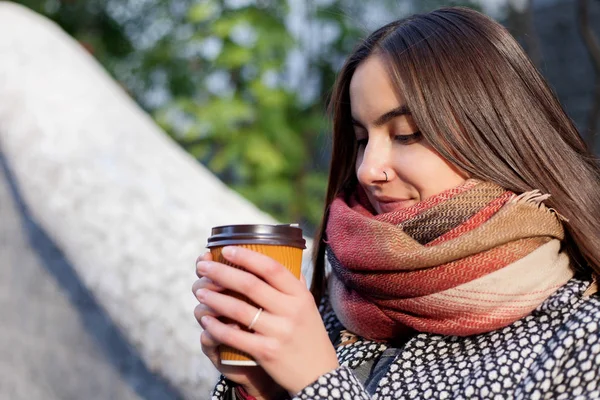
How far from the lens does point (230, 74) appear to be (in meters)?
9.24

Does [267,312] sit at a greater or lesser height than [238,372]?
greater

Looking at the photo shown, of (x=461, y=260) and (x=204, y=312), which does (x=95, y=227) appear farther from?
(x=461, y=260)

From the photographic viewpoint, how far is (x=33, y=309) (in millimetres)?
3555

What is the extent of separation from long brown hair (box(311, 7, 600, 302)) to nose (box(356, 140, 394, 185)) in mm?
108

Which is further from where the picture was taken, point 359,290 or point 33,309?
point 33,309

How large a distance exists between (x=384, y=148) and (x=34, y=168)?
221cm

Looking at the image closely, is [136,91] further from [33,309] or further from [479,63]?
[479,63]

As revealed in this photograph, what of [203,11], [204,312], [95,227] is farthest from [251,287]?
[203,11]

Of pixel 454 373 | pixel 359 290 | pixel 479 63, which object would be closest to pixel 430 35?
pixel 479 63

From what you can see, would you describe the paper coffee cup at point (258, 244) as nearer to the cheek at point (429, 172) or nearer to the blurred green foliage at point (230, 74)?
the cheek at point (429, 172)

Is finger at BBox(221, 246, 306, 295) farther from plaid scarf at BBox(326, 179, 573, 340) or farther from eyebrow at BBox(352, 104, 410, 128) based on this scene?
eyebrow at BBox(352, 104, 410, 128)

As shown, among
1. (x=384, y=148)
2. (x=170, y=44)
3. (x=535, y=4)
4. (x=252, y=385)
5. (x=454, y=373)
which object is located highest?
(x=384, y=148)

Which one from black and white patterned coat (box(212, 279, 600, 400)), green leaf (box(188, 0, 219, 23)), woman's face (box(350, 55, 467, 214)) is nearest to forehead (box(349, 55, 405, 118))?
woman's face (box(350, 55, 467, 214))

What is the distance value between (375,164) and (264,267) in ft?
1.51
